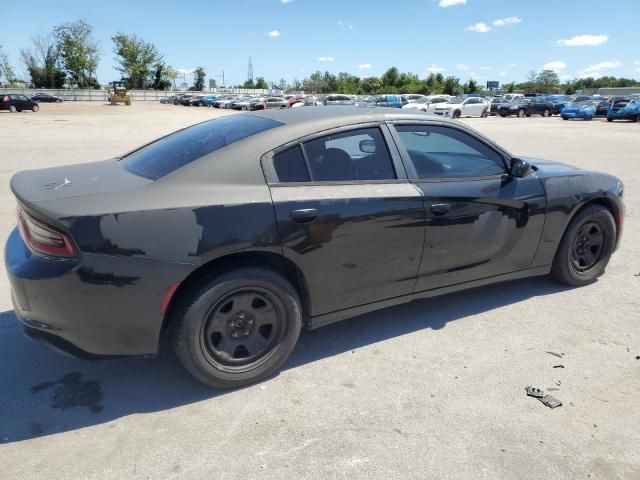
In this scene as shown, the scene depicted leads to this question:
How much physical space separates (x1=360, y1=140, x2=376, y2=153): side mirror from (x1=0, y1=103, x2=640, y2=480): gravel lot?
134 cm

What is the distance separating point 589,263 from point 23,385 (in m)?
4.56

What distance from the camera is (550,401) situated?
2811 millimetres

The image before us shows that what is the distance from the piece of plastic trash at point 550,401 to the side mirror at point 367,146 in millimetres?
1870

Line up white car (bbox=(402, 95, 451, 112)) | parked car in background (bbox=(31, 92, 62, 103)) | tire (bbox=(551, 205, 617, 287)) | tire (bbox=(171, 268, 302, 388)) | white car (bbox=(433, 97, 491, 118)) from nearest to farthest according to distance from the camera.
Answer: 1. tire (bbox=(171, 268, 302, 388))
2. tire (bbox=(551, 205, 617, 287))
3. white car (bbox=(433, 97, 491, 118))
4. white car (bbox=(402, 95, 451, 112))
5. parked car in background (bbox=(31, 92, 62, 103))

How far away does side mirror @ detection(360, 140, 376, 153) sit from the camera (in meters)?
3.28

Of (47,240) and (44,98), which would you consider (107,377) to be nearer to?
(47,240)

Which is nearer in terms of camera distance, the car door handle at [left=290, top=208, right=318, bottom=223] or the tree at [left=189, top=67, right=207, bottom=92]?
the car door handle at [left=290, top=208, right=318, bottom=223]

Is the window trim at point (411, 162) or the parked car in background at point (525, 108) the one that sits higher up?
the window trim at point (411, 162)

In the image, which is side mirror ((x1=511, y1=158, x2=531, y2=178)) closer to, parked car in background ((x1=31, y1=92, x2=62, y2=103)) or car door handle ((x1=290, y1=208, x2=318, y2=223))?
car door handle ((x1=290, y1=208, x2=318, y2=223))

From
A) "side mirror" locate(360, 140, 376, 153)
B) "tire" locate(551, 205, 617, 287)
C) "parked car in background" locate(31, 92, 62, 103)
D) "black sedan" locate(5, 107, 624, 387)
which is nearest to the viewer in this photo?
"black sedan" locate(5, 107, 624, 387)

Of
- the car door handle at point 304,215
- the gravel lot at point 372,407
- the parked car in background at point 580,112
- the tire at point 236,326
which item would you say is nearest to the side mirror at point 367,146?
the car door handle at point 304,215

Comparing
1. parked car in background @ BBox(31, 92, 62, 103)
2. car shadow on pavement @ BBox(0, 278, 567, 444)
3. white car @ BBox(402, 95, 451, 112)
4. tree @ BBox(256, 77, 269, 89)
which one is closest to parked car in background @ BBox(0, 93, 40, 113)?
parked car in background @ BBox(31, 92, 62, 103)

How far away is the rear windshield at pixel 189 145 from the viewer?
9.70 ft

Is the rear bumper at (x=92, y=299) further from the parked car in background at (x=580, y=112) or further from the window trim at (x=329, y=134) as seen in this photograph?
the parked car in background at (x=580, y=112)
